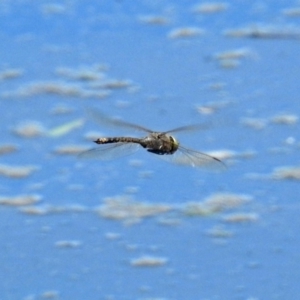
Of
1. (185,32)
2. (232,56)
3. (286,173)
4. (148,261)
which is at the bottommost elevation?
(148,261)

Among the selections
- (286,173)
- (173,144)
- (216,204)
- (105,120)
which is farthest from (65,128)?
(173,144)

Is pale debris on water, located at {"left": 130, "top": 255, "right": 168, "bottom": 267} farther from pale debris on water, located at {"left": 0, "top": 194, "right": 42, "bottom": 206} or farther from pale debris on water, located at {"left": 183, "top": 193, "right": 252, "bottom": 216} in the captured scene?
pale debris on water, located at {"left": 0, "top": 194, "right": 42, "bottom": 206}

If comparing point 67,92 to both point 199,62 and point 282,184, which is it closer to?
point 199,62

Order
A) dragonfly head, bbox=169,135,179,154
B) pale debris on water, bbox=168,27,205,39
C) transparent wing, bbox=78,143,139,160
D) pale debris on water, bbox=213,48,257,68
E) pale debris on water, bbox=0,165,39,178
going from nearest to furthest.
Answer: dragonfly head, bbox=169,135,179,154 < transparent wing, bbox=78,143,139,160 < pale debris on water, bbox=0,165,39,178 < pale debris on water, bbox=213,48,257,68 < pale debris on water, bbox=168,27,205,39

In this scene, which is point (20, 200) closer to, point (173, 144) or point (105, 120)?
point (105, 120)

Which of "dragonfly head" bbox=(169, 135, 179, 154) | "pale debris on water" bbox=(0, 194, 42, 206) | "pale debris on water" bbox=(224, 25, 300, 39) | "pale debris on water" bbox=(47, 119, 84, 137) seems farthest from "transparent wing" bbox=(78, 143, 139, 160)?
"pale debris on water" bbox=(224, 25, 300, 39)

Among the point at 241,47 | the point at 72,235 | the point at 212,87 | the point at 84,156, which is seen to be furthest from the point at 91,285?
the point at 241,47
